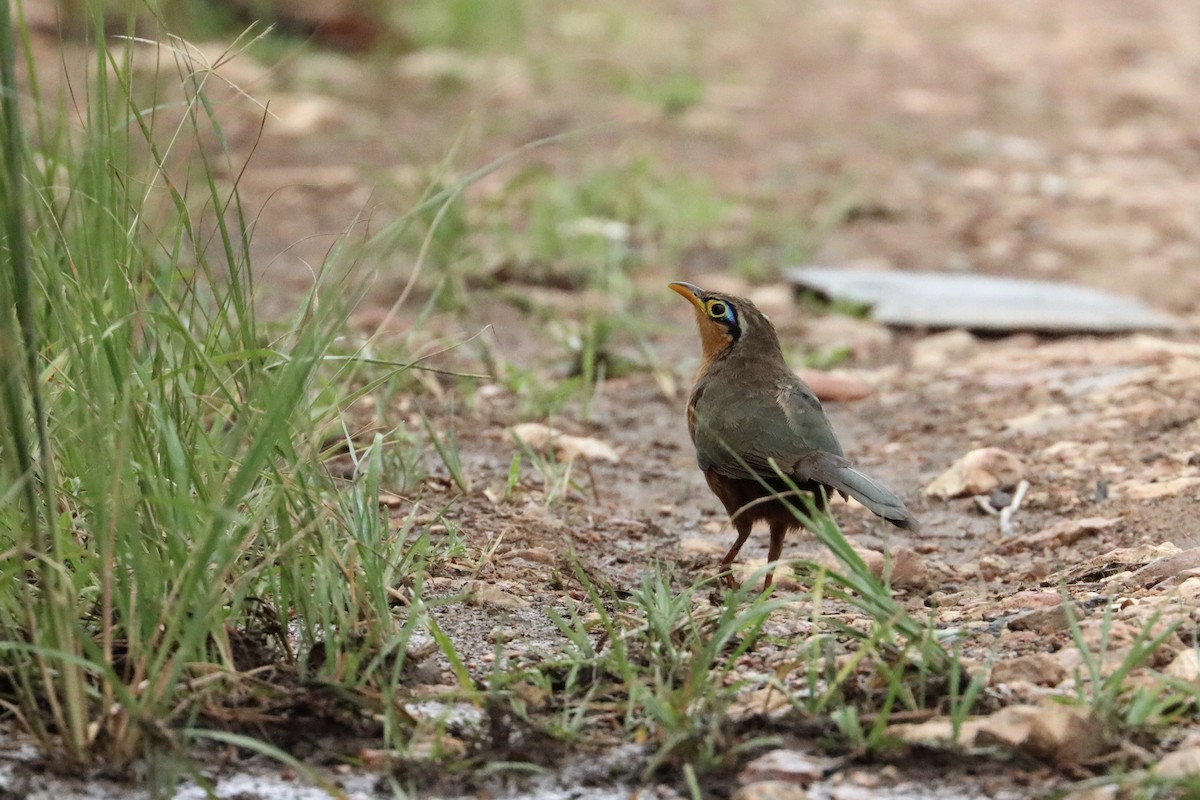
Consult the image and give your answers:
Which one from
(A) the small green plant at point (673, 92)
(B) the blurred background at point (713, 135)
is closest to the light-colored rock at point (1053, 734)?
(B) the blurred background at point (713, 135)

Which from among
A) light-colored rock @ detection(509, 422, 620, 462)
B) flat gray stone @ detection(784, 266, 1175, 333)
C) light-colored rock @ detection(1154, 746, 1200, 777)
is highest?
light-colored rock @ detection(1154, 746, 1200, 777)

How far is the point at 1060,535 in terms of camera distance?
12.9ft

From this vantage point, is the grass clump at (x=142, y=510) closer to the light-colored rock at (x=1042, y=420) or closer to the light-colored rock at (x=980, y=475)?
the light-colored rock at (x=980, y=475)

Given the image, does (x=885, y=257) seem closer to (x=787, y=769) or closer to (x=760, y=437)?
(x=760, y=437)

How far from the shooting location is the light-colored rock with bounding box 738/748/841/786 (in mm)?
2410

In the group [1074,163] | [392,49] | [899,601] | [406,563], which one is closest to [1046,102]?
[1074,163]

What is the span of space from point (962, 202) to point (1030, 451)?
3.79 m

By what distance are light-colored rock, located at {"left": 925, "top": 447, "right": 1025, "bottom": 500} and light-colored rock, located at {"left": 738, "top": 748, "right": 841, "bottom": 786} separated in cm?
214

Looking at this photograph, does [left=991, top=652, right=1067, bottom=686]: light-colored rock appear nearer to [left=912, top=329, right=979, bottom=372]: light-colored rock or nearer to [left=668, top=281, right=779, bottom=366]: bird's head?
[left=668, top=281, right=779, bottom=366]: bird's head

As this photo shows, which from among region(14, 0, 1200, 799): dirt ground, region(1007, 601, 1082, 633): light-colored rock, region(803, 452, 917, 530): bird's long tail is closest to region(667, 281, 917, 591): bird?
region(803, 452, 917, 530): bird's long tail

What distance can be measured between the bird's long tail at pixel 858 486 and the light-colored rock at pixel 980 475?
90 centimetres

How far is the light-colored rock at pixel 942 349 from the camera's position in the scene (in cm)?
601

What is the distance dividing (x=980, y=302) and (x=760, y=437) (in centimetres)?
302

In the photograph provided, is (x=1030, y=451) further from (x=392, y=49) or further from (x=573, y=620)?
(x=392, y=49)
